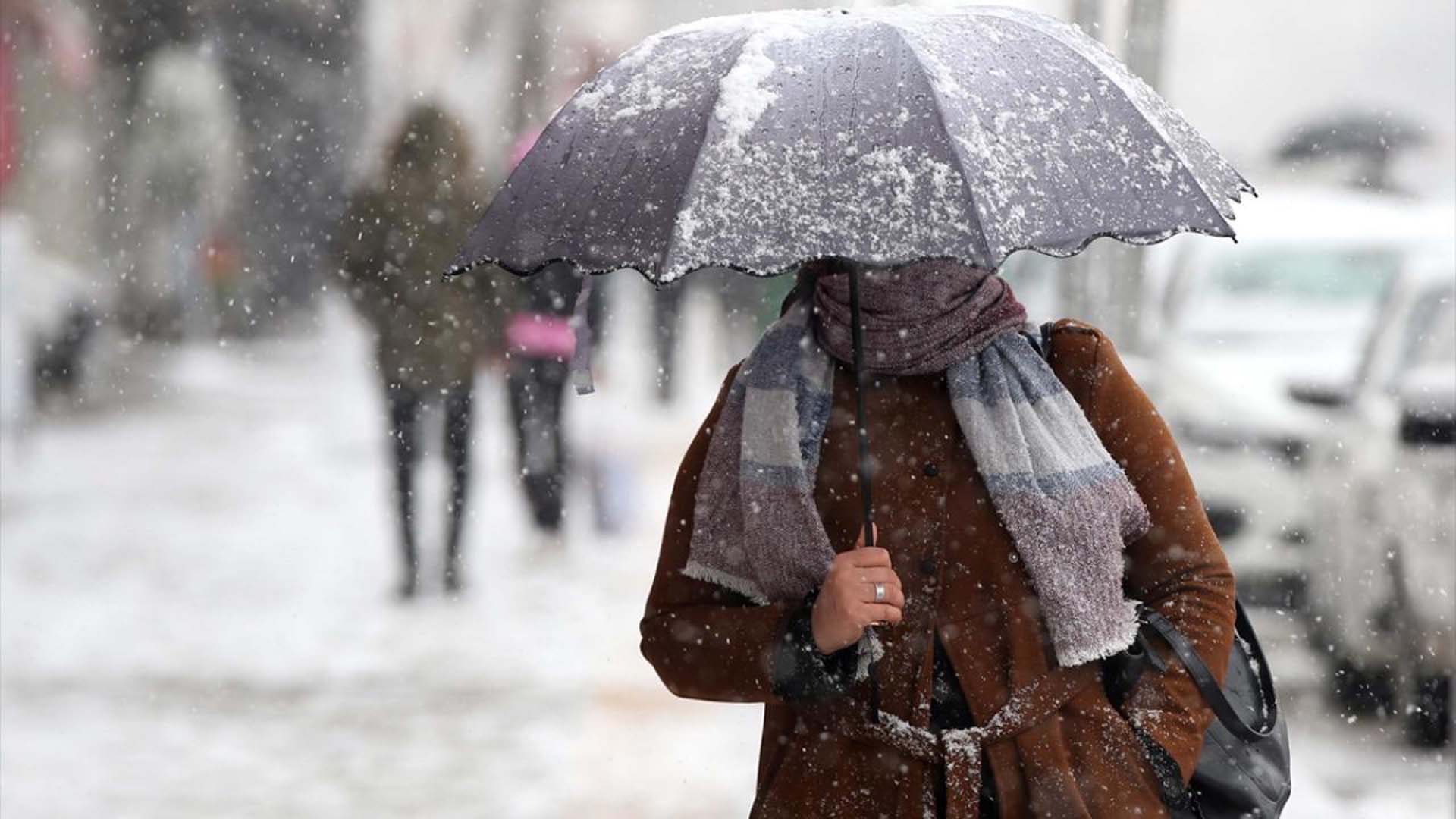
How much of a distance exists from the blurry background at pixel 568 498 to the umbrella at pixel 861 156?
3554mm

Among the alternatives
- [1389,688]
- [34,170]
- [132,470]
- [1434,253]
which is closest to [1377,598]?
[1389,688]

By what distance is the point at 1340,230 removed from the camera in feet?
28.9

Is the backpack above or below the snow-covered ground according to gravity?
above

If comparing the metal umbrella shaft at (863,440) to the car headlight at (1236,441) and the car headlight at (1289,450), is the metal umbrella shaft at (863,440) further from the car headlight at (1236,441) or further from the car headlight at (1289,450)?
the car headlight at (1236,441)

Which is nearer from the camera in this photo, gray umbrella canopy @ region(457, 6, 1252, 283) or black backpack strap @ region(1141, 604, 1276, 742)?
gray umbrella canopy @ region(457, 6, 1252, 283)

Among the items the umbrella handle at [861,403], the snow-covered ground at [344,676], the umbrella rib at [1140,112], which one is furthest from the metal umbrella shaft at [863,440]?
the snow-covered ground at [344,676]

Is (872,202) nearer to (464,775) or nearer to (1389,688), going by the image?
(464,775)

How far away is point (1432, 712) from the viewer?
654cm

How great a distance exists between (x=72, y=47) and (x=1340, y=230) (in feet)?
46.6

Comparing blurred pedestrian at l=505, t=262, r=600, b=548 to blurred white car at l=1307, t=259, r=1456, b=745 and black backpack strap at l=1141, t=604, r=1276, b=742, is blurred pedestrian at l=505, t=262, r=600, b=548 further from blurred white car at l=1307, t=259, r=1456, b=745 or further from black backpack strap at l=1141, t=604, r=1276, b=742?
black backpack strap at l=1141, t=604, r=1276, b=742

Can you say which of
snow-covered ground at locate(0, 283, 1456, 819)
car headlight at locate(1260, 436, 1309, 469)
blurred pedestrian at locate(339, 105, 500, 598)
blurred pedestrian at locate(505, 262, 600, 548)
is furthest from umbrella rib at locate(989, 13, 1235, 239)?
blurred pedestrian at locate(505, 262, 600, 548)

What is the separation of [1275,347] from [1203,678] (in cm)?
648

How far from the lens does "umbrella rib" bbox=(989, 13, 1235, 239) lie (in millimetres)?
2369

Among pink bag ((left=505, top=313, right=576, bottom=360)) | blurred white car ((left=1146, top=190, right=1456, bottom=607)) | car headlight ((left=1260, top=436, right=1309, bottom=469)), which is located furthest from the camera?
pink bag ((left=505, top=313, right=576, bottom=360))
